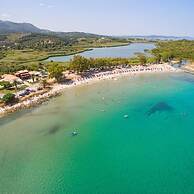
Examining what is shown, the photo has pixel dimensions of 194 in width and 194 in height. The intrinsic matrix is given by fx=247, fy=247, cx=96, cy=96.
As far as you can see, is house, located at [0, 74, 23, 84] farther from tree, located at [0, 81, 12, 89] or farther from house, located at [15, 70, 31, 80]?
house, located at [15, 70, 31, 80]

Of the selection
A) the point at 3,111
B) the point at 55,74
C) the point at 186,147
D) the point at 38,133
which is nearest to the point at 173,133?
the point at 186,147

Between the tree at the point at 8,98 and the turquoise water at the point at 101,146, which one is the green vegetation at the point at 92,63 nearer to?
the turquoise water at the point at 101,146


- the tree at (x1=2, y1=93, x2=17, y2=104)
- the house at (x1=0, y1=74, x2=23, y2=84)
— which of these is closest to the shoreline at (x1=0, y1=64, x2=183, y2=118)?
the tree at (x1=2, y1=93, x2=17, y2=104)

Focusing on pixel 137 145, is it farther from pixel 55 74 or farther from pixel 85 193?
pixel 55 74

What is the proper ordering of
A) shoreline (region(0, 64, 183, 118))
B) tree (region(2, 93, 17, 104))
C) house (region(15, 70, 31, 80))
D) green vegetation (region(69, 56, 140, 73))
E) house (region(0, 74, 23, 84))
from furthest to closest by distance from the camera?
green vegetation (region(69, 56, 140, 73)), house (region(15, 70, 31, 80)), house (region(0, 74, 23, 84)), tree (region(2, 93, 17, 104)), shoreline (region(0, 64, 183, 118))

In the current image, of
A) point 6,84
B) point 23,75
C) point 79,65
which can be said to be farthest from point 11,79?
point 79,65

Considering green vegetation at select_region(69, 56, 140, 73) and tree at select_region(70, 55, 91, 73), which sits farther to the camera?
green vegetation at select_region(69, 56, 140, 73)

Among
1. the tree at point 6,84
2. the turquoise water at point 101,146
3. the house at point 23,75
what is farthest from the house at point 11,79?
the turquoise water at point 101,146
